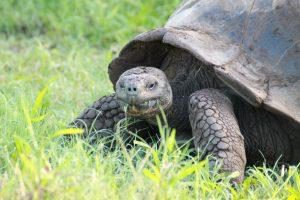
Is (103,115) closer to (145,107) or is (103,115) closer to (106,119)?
(106,119)

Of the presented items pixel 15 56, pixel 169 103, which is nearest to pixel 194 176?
pixel 169 103

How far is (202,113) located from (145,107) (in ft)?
1.04

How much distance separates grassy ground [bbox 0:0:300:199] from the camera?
370 centimetres

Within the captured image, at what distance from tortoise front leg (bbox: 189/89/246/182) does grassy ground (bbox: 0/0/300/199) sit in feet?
0.41

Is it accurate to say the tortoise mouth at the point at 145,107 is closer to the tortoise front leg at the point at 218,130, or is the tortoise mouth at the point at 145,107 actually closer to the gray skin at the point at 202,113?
the gray skin at the point at 202,113

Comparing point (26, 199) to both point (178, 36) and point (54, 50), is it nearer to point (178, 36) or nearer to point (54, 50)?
point (178, 36)

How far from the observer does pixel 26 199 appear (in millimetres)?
3516

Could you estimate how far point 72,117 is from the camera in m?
5.87

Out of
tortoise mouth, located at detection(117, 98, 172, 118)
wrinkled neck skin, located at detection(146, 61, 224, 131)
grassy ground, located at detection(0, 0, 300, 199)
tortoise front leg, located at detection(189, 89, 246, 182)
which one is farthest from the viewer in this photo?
wrinkled neck skin, located at detection(146, 61, 224, 131)

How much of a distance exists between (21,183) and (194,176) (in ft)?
3.96

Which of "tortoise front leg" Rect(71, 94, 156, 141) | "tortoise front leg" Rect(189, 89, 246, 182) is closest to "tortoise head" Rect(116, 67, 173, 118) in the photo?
"tortoise front leg" Rect(189, 89, 246, 182)

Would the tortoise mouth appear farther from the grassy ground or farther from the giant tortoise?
the grassy ground

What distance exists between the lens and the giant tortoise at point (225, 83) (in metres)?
4.88

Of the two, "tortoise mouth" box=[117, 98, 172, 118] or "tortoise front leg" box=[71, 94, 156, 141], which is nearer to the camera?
"tortoise mouth" box=[117, 98, 172, 118]
